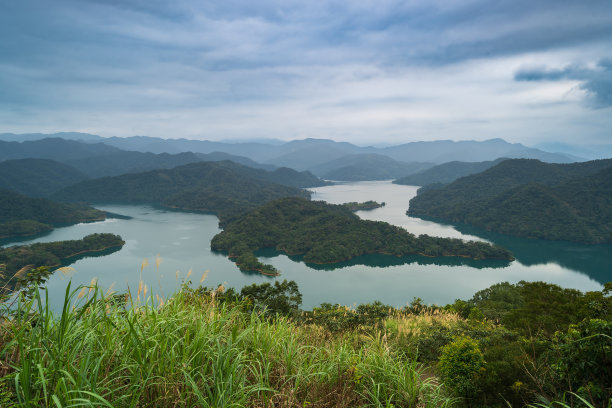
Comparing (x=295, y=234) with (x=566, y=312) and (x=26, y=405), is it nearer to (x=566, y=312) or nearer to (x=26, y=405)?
(x=566, y=312)

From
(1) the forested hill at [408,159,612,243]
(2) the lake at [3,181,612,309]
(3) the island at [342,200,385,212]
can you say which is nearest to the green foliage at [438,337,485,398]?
(2) the lake at [3,181,612,309]

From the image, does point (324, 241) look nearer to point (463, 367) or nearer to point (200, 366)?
point (463, 367)

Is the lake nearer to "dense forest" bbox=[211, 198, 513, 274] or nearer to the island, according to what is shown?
"dense forest" bbox=[211, 198, 513, 274]

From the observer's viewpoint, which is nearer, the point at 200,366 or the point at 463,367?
the point at 200,366

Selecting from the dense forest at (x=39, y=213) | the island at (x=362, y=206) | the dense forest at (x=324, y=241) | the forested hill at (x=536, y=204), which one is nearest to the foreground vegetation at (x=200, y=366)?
the dense forest at (x=324, y=241)

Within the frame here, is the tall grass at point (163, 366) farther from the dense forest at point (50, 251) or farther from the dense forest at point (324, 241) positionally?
A: the dense forest at point (50, 251)

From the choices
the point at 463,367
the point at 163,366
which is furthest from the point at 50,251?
the point at 463,367

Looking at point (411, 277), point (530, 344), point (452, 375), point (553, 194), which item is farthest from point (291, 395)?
point (553, 194)

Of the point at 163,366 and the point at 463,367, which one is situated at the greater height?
the point at 163,366
